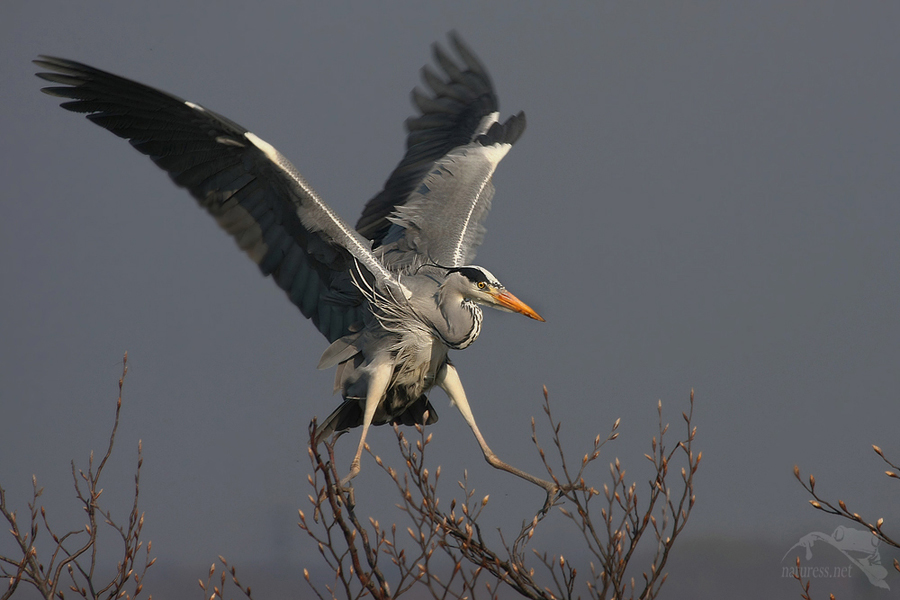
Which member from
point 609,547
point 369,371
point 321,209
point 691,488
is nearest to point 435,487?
point 609,547

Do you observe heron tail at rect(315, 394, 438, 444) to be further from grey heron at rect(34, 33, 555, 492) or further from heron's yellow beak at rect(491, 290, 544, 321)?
heron's yellow beak at rect(491, 290, 544, 321)

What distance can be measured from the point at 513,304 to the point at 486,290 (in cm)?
14

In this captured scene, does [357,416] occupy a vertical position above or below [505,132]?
below

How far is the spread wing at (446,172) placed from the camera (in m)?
4.59

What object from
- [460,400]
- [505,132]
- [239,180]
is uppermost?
[505,132]

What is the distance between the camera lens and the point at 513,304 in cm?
377

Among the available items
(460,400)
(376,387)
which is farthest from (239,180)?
(460,400)

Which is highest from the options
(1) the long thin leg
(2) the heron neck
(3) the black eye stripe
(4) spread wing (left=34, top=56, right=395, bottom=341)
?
(4) spread wing (left=34, top=56, right=395, bottom=341)

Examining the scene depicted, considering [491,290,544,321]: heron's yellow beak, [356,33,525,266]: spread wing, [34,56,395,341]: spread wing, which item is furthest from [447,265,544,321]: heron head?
[356,33,525,266]: spread wing

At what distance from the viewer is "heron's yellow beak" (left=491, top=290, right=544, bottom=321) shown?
373cm

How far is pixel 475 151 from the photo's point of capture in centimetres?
515

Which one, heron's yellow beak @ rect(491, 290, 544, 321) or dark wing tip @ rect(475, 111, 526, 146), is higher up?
dark wing tip @ rect(475, 111, 526, 146)

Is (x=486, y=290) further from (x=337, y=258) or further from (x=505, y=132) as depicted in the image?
(x=505, y=132)

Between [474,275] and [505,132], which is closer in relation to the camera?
[474,275]
